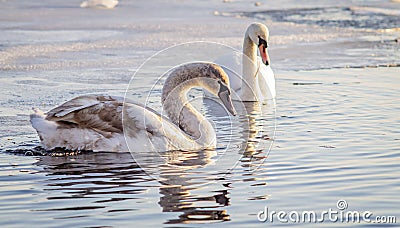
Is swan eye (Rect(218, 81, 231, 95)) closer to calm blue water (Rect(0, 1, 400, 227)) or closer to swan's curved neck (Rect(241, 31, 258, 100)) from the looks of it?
calm blue water (Rect(0, 1, 400, 227))

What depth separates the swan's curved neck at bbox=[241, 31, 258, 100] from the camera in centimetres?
947

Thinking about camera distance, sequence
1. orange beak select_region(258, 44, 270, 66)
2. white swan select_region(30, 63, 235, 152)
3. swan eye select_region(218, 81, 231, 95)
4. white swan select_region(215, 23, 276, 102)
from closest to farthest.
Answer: white swan select_region(30, 63, 235, 152)
swan eye select_region(218, 81, 231, 95)
orange beak select_region(258, 44, 270, 66)
white swan select_region(215, 23, 276, 102)

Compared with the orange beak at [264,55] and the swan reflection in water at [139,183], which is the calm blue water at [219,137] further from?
the orange beak at [264,55]

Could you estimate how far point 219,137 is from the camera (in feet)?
23.6

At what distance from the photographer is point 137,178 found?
221 inches

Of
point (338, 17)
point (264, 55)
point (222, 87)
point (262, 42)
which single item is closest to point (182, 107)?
point (222, 87)

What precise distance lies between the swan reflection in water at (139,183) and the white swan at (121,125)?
108mm

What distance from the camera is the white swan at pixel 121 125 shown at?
6496mm

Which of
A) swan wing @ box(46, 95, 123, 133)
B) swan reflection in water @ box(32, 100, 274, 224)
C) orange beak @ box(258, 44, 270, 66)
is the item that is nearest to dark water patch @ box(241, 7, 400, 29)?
orange beak @ box(258, 44, 270, 66)

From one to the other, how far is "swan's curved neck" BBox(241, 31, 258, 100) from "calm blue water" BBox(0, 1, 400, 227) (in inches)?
15.3

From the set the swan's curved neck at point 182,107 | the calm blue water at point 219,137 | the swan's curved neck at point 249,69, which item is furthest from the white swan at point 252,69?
the swan's curved neck at point 182,107

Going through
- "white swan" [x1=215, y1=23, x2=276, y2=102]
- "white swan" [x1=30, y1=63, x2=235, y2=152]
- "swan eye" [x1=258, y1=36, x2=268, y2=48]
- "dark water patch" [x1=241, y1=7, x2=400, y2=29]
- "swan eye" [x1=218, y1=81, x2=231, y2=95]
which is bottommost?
"white swan" [x1=30, y1=63, x2=235, y2=152]

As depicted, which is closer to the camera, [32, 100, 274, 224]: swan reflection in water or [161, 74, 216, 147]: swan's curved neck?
[32, 100, 274, 224]: swan reflection in water

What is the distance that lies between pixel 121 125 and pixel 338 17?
10.6 metres
